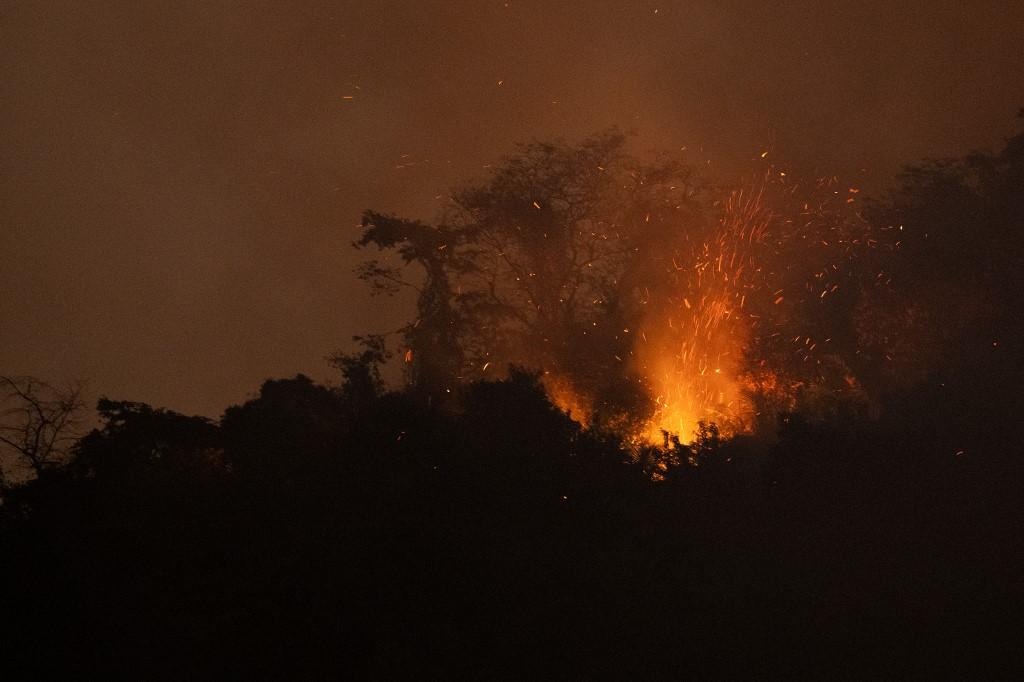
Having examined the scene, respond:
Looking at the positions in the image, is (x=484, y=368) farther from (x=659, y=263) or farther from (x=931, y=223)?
(x=931, y=223)

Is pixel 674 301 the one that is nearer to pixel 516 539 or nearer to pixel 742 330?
pixel 742 330

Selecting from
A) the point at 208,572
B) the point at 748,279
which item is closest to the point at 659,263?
the point at 748,279

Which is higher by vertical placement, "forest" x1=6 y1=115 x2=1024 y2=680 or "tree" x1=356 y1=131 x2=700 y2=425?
"tree" x1=356 y1=131 x2=700 y2=425

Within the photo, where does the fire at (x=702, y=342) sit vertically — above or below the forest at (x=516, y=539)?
above

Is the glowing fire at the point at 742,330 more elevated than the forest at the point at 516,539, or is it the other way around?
the glowing fire at the point at 742,330

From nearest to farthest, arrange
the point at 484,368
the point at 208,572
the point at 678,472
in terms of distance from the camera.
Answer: the point at 208,572, the point at 678,472, the point at 484,368

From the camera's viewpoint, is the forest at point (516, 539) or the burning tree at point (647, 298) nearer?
the forest at point (516, 539)

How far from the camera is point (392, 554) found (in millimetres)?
14414

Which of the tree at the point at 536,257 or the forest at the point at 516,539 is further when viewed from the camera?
the tree at the point at 536,257

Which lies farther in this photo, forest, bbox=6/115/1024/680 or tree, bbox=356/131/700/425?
tree, bbox=356/131/700/425

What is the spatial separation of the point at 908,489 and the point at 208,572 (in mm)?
13986

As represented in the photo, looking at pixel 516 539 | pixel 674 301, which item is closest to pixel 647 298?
pixel 674 301

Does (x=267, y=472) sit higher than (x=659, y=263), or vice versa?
(x=659, y=263)

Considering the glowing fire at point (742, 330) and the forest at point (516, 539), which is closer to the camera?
the forest at point (516, 539)
